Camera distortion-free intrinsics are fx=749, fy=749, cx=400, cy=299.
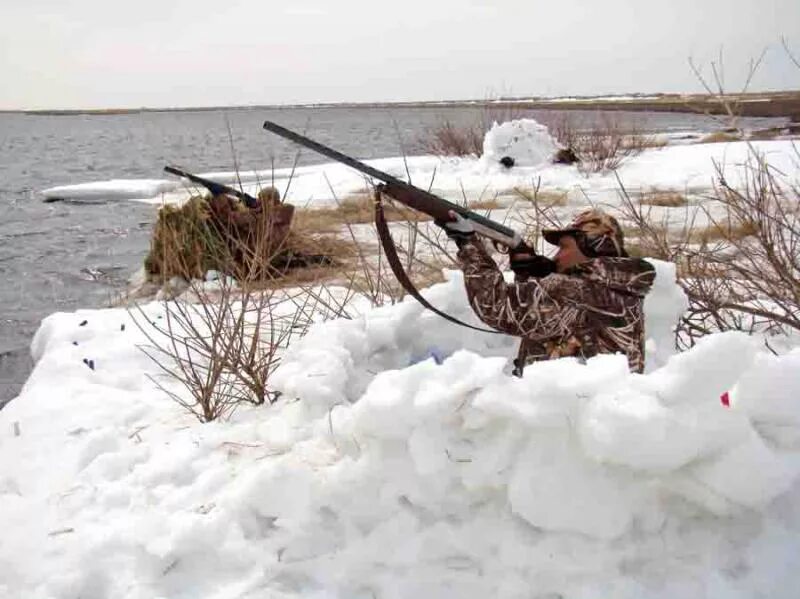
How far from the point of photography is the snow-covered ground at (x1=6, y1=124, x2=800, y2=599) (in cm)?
219

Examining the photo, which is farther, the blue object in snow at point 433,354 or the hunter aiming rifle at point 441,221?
the blue object in snow at point 433,354

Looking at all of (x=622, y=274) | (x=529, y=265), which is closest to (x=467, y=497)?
(x=622, y=274)

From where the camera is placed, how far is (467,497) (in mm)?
2479

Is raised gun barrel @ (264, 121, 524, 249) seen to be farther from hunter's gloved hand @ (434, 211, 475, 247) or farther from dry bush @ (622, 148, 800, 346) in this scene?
dry bush @ (622, 148, 800, 346)

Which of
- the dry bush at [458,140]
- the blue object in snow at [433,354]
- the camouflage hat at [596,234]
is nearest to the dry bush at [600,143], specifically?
the dry bush at [458,140]

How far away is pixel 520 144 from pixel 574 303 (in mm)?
15808

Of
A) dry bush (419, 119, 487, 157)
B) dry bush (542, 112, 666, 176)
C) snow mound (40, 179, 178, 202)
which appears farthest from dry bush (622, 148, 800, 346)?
dry bush (419, 119, 487, 157)

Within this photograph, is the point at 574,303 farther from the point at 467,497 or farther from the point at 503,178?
the point at 503,178

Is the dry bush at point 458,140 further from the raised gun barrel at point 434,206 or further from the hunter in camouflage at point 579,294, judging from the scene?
the hunter in camouflage at point 579,294

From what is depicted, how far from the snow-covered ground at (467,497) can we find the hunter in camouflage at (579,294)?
695 mm

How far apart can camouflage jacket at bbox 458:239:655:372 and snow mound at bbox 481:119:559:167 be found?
50.9 ft

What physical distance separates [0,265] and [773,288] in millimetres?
11221

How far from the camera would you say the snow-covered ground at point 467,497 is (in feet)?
7.18

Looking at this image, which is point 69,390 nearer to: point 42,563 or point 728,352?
point 42,563
